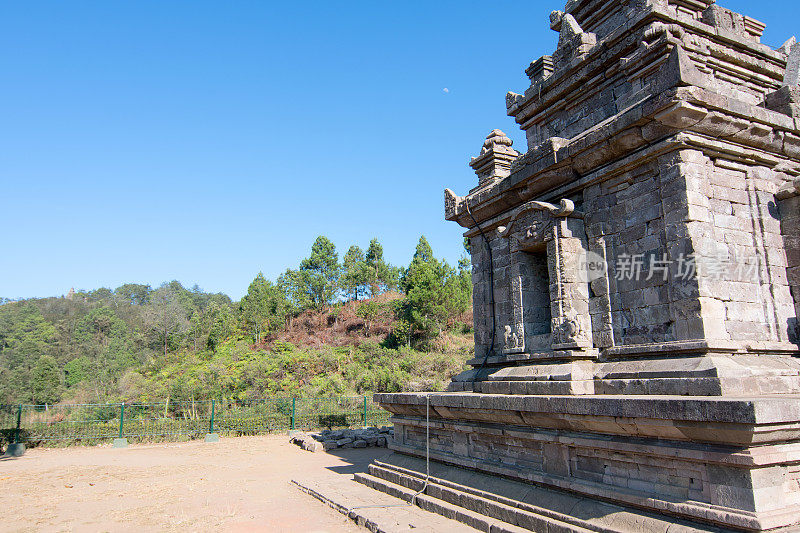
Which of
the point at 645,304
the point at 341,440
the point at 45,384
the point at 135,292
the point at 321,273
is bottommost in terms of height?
the point at 341,440

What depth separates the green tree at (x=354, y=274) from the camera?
4447 cm

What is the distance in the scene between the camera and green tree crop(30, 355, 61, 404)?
3369 centimetres

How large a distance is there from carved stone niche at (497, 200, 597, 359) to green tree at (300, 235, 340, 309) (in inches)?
1499

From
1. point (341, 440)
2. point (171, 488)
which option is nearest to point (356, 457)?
point (341, 440)

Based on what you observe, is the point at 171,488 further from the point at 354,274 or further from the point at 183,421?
the point at 354,274

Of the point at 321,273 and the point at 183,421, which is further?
the point at 321,273

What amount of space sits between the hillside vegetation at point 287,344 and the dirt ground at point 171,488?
10.0 metres

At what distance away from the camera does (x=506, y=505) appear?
5.36m

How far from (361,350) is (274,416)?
17626 millimetres

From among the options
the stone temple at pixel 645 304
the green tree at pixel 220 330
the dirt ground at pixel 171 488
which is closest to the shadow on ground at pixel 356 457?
the dirt ground at pixel 171 488

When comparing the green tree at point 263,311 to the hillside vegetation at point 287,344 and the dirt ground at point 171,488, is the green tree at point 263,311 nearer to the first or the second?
the hillside vegetation at point 287,344

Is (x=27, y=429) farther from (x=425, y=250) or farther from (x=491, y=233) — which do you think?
(x=425, y=250)

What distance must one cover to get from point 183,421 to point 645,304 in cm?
1581

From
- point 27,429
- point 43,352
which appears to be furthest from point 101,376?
point 27,429
